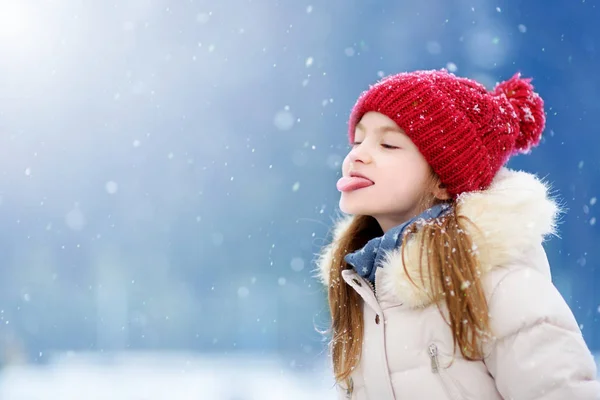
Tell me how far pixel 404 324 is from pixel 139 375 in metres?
4.00

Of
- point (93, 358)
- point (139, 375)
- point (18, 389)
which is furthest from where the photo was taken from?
point (93, 358)

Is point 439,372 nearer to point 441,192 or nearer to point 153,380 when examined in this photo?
point 441,192

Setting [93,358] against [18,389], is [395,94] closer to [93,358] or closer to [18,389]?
[18,389]

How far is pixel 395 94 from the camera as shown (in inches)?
53.3

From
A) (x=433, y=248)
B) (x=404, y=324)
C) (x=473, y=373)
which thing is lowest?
(x=473, y=373)

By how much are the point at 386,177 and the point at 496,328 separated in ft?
1.22

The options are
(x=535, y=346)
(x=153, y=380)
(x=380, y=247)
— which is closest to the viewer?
(x=535, y=346)

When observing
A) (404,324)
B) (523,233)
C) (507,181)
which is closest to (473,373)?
(404,324)

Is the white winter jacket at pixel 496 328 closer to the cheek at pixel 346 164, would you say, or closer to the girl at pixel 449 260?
the girl at pixel 449 260

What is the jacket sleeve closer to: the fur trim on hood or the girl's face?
the fur trim on hood

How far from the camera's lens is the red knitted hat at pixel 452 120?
4.31 ft

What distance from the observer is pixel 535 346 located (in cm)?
106

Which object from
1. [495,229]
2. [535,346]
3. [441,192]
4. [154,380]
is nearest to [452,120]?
[441,192]

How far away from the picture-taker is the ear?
135cm
